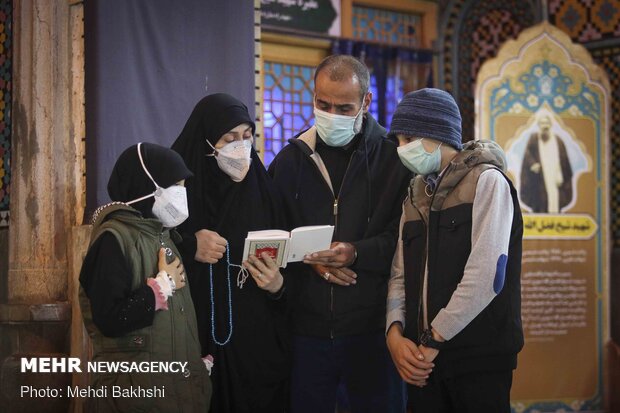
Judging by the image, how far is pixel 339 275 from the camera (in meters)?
2.63

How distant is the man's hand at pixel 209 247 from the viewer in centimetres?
247

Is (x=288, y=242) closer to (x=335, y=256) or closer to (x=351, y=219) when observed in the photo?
(x=335, y=256)

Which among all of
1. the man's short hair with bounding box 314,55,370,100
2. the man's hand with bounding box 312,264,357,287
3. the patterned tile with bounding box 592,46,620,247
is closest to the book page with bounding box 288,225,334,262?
the man's hand with bounding box 312,264,357,287

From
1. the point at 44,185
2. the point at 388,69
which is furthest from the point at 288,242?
the point at 388,69

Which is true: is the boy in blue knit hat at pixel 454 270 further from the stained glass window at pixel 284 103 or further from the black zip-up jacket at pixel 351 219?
the stained glass window at pixel 284 103

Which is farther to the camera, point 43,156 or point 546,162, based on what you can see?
point 546,162

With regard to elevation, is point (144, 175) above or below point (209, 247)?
above

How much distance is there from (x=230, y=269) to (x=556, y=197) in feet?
10.5

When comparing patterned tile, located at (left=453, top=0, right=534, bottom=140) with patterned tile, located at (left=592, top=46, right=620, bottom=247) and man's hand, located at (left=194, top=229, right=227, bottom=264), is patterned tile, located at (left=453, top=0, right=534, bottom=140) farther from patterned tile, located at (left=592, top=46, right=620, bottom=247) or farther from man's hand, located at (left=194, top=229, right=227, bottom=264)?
man's hand, located at (left=194, top=229, right=227, bottom=264)

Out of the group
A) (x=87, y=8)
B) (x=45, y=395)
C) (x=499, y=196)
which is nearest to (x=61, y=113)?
(x=87, y=8)

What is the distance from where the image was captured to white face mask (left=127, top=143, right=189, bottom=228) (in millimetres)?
2312

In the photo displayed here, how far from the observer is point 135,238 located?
2252 millimetres

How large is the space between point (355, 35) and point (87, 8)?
2.88 meters

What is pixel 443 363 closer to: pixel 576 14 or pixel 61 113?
pixel 61 113
